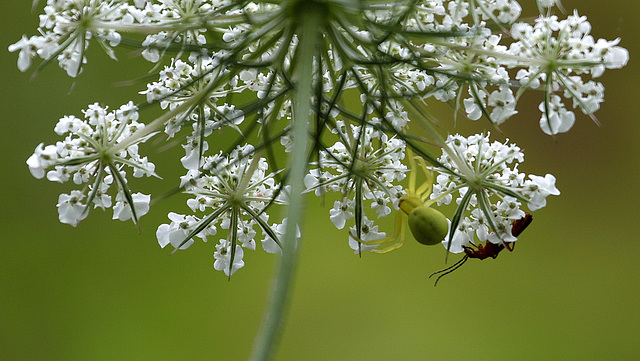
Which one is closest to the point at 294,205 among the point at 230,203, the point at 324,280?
the point at 230,203

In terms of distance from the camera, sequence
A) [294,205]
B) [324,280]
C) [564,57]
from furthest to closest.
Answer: [324,280], [564,57], [294,205]

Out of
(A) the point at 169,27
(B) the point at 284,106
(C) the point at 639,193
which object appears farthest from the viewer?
(C) the point at 639,193

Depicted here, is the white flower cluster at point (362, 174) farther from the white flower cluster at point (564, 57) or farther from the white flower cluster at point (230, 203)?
the white flower cluster at point (564, 57)

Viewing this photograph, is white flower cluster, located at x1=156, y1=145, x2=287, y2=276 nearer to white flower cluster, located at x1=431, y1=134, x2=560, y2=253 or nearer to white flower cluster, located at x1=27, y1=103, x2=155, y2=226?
white flower cluster, located at x1=27, y1=103, x2=155, y2=226

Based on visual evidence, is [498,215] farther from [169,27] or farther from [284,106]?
[169,27]

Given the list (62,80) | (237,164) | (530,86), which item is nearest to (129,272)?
(62,80)

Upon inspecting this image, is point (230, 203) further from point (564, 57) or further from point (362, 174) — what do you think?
point (564, 57)

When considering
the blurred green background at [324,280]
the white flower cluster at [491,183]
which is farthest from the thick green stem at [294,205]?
the blurred green background at [324,280]
